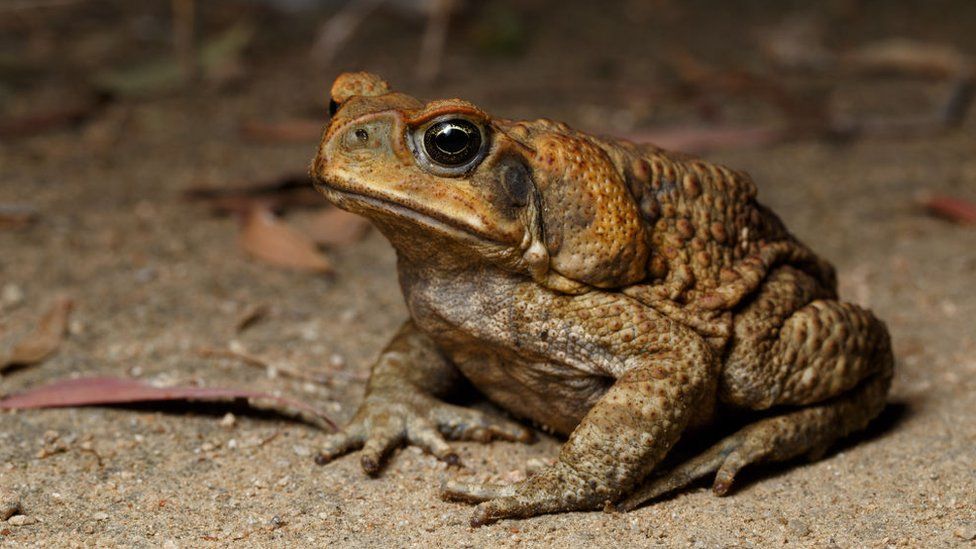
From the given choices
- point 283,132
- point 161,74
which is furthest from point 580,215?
point 161,74

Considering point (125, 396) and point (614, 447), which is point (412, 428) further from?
point (125, 396)

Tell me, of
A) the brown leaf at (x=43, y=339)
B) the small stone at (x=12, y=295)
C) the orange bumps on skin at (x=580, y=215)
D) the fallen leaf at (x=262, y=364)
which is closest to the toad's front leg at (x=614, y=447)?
the orange bumps on skin at (x=580, y=215)

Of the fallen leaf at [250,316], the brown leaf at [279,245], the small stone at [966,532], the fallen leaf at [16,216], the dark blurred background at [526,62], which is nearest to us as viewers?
the small stone at [966,532]

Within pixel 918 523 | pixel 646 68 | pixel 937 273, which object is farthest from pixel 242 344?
pixel 646 68

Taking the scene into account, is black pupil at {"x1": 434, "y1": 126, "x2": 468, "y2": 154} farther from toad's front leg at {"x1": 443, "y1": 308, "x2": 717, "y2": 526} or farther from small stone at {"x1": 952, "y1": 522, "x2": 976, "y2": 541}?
small stone at {"x1": 952, "y1": 522, "x2": 976, "y2": 541}

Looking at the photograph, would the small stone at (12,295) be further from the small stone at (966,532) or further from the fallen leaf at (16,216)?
the small stone at (966,532)

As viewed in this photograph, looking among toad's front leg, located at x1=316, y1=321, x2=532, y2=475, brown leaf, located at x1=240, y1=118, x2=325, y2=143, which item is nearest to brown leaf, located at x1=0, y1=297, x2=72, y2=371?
toad's front leg, located at x1=316, y1=321, x2=532, y2=475

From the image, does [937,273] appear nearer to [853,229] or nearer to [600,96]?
[853,229]
